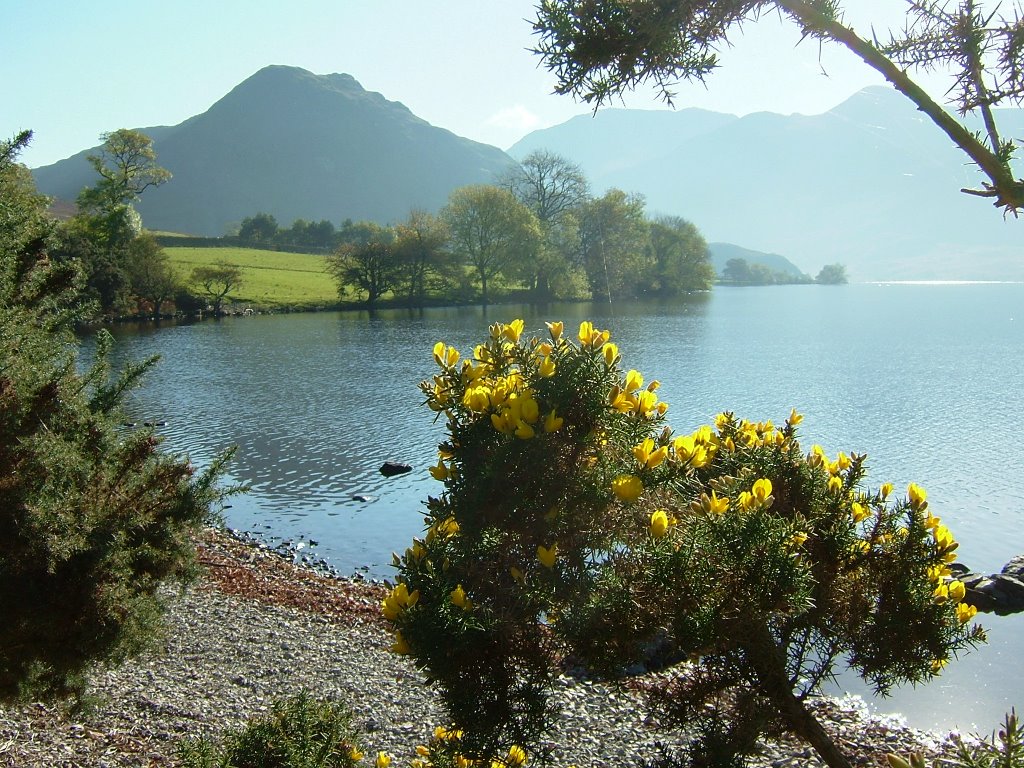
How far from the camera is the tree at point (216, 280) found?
2808 inches

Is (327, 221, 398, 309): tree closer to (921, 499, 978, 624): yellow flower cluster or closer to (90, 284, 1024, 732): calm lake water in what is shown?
(90, 284, 1024, 732): calm lake water

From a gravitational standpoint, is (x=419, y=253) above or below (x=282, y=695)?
above

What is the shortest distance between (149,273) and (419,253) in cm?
2599

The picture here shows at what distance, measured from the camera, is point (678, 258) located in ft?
307

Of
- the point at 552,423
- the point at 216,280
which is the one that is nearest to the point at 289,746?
the point at 552,423

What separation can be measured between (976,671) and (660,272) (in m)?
83.8

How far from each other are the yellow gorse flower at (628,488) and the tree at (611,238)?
7431 centimetres

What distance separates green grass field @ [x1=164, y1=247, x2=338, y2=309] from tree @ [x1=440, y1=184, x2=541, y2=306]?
1569 centimetres

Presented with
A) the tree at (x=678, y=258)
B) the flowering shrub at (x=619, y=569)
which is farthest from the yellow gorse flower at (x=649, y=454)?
the tree at (x=678, y=258)

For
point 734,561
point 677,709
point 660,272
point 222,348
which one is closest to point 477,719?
point 677,709

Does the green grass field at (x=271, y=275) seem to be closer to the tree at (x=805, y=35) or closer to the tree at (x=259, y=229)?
the tree at (x=259, y=229)

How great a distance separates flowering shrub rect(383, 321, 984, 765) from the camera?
329cm

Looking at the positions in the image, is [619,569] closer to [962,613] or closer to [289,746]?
[962,613]

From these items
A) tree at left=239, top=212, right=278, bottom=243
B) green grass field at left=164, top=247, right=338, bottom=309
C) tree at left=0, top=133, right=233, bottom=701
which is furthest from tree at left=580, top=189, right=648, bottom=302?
tree at left=0, top=133, right=233, bottom=701
